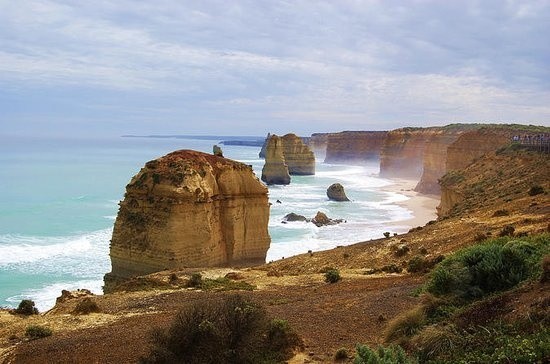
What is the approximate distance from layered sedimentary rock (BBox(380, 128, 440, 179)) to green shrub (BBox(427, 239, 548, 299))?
93001 mm

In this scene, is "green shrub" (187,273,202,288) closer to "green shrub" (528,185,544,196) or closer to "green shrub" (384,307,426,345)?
"green shrub" (384,307,426,345)

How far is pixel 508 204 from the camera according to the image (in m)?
26.1

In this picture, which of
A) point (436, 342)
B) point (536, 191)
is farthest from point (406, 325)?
point (536, 191)

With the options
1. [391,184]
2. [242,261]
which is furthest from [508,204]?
[391,184]

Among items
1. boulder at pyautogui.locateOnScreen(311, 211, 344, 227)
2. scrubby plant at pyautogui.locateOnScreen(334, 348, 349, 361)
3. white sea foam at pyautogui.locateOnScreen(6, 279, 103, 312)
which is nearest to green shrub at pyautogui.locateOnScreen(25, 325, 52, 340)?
scrubby plant at pyautogui.locateOnScreen(334, 348, 349, 361)

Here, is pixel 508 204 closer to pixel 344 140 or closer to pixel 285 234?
pixel 285 234

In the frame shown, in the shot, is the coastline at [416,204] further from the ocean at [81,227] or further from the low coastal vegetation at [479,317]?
the low coastal vegetation at [479,317]

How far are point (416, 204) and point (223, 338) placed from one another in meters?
56.8

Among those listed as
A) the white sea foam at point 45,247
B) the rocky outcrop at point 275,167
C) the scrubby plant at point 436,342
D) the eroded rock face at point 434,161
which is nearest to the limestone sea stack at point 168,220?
the white sea foam at point 45,247

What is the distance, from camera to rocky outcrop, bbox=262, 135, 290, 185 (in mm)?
86562

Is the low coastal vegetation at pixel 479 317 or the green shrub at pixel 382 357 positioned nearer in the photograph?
the green shrub at pixel 382 357

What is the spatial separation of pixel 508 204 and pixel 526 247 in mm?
14923

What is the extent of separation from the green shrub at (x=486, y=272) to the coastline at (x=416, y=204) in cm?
3561

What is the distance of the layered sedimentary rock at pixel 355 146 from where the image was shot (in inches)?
6102
